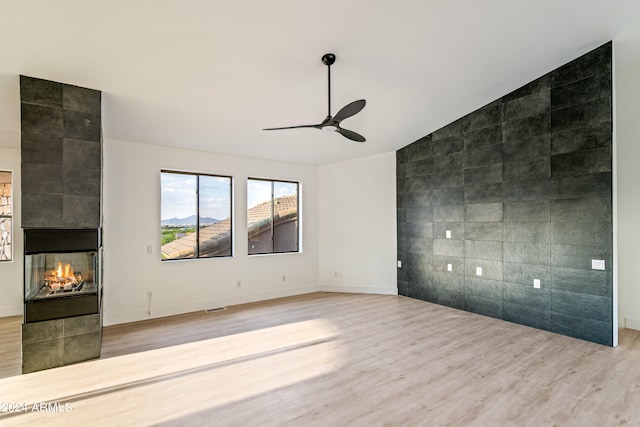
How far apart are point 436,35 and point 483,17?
0.46 meters

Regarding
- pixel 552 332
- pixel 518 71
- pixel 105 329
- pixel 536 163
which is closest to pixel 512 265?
pixel 552 332

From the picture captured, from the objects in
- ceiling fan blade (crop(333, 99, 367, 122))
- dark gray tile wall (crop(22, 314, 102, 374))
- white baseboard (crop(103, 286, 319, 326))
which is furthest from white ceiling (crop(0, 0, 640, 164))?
white baseboard (crop(103, 286, 319, 326))

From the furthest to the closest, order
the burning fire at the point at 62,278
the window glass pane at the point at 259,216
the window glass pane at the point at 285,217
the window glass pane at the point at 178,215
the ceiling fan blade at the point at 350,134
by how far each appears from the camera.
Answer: the window glass pane at the point at 285,217, the window glass pane at the point at 259,216, the window glass pane at the point at 178,215, the ceiling fan blade at the point at 350,134, the burning fire at the point at 62,278

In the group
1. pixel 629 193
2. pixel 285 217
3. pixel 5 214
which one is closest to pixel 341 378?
pixel 285 217

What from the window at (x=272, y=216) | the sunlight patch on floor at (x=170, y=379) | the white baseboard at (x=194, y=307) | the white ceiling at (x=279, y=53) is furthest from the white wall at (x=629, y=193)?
the window at (x=272, y=216)

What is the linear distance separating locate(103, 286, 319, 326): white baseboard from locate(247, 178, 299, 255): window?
88cm

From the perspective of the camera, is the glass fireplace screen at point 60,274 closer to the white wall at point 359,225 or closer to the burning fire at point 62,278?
the burning fire at point 62,278

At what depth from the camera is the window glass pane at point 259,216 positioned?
244 inches

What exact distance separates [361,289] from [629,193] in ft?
15.2

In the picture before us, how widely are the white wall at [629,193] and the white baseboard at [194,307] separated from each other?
517 centimetres

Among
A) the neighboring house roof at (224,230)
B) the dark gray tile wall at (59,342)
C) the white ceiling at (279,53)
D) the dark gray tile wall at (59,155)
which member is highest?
the white ceiling at (279,53)

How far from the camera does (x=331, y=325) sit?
4.52 meters

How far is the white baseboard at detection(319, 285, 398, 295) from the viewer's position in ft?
20.9

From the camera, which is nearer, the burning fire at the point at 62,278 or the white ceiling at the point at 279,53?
the white ceiling at the point at 279,53
